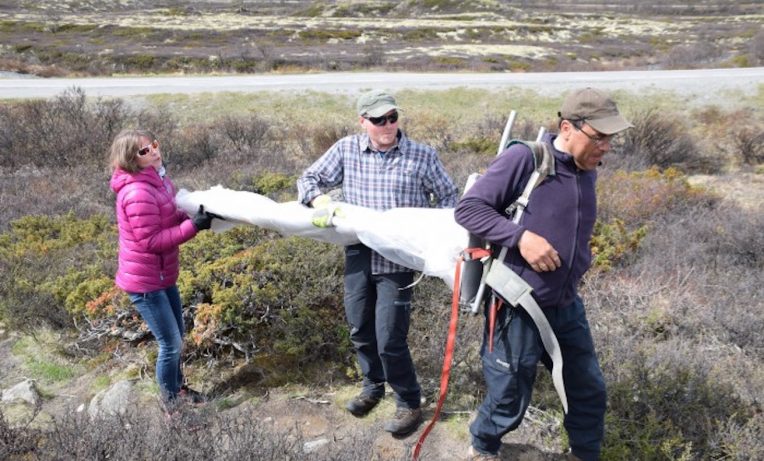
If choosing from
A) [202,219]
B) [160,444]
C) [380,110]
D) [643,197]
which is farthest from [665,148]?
[160,444]

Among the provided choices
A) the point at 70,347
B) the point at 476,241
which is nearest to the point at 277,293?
the point at 70,347

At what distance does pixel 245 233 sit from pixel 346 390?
204 cm

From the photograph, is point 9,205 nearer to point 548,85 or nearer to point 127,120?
point 127,120

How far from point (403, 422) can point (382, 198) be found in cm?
112

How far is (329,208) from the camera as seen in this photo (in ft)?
8.82

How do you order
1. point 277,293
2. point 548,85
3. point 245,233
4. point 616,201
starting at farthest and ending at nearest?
point 548,85 < point 616,201 < point 245,233 < point 277,293

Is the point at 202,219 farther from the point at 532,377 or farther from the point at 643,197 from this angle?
the point at 643,197

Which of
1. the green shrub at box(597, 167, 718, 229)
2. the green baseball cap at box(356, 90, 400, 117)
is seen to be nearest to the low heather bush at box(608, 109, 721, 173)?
the green shrub at box(597, 167, 718, 229)

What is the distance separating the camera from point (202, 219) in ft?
9.20

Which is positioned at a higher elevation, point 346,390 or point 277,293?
point 277,293

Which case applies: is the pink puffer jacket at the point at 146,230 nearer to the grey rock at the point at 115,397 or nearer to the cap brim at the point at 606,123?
the grey rock at the point at 115,397

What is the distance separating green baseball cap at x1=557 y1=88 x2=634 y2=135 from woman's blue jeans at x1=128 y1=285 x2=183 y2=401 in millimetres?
2146

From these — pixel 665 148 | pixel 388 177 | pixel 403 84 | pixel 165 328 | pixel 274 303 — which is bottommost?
pixel 403 84

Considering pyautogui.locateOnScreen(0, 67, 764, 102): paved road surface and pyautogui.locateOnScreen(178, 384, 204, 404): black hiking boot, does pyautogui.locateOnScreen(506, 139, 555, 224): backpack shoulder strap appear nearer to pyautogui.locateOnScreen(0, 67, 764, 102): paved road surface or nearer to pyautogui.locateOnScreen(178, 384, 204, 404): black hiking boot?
pyautogui.locateOnScreen(178, 384, 204, 404): black hiking boot
